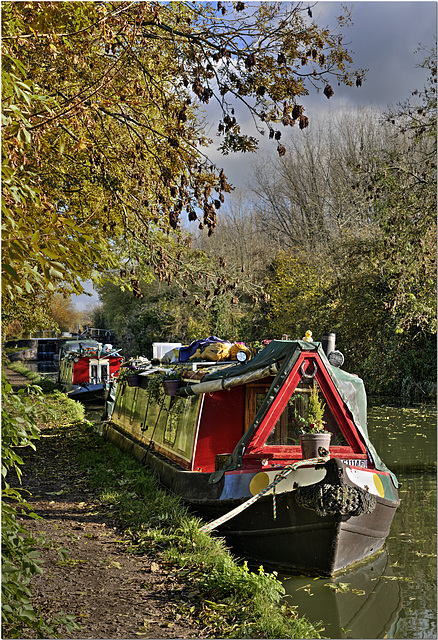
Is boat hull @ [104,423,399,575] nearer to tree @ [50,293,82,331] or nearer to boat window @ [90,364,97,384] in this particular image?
boat window @ [90,364,97,384]

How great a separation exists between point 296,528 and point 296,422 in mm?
1282

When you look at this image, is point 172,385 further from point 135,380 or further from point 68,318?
point 68,318

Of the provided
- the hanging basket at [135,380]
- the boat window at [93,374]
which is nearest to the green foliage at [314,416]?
the hanging basket at [135,380]

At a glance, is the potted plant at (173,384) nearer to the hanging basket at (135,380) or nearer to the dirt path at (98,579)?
the dirt path at (98,579)

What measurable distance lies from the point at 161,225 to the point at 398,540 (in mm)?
5082

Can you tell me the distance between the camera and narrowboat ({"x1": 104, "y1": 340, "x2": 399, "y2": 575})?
6480 millimetres

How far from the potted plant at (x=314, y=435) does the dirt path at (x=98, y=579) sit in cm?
184

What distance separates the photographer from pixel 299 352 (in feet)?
23.4

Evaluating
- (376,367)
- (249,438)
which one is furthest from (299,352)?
(376,367)

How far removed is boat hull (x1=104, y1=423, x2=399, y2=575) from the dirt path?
48.9 inches

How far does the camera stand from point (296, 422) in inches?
294

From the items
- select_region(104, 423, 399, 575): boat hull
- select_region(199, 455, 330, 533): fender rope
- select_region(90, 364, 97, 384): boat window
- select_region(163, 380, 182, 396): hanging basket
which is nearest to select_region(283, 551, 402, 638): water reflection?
select_region(104, 423, 399, 575): boat hull

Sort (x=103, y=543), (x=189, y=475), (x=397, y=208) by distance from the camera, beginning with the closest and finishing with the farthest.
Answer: (x=103, y=543), (x=189, y=475), (x=397, y=208)

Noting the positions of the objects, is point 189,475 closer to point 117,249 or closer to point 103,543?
point 103,543
